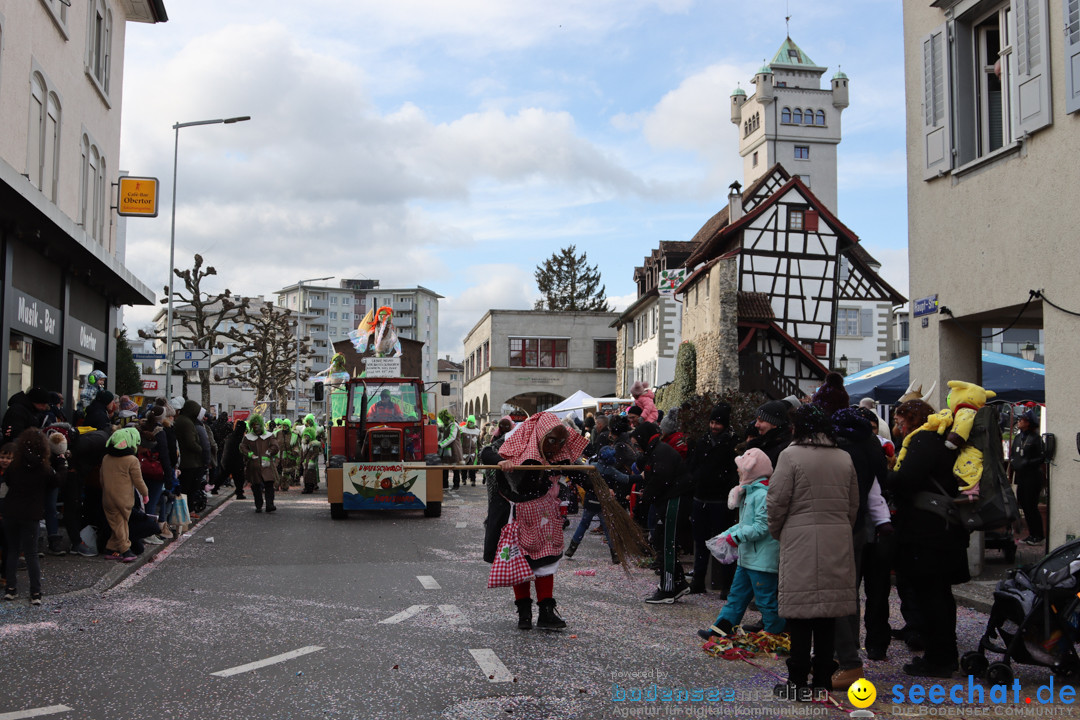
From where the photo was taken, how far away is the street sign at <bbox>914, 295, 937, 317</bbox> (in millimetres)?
11711

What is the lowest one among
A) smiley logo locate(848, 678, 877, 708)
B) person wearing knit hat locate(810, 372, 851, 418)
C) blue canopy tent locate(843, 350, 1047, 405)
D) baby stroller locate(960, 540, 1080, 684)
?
smiley logo locate(848, 678, 877, 708)

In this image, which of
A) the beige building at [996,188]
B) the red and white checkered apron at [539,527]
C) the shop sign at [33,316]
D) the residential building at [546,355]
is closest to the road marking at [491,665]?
the red and white checkered apron at [539,527]

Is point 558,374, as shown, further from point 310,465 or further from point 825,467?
point 825,467

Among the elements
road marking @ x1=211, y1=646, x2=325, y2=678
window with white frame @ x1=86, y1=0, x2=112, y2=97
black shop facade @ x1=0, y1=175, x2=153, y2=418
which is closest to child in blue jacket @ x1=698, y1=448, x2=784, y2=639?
road marking @ x1=211, y1=646, x2=325, y2=678

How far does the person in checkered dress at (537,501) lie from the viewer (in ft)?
24.7

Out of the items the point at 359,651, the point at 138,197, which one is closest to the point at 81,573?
the point at 359,651

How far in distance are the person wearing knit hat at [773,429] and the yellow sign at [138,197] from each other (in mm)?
16741

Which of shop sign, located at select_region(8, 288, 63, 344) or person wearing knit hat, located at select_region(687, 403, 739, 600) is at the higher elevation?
shop sign, located at select_region(8, 288, 63, 344)

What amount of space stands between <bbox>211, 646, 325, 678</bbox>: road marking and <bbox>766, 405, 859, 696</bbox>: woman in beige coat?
10.5 feet

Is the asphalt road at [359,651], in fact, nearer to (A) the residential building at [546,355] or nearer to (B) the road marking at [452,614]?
(B) the road marking at [452,614]

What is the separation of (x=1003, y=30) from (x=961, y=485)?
677cm

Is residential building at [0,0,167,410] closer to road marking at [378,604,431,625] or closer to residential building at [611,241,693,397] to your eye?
road marking at [378,604,431,625]

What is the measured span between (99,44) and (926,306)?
54.5 feet

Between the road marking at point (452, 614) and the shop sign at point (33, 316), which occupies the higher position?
the shop sign at point (33, 316)
